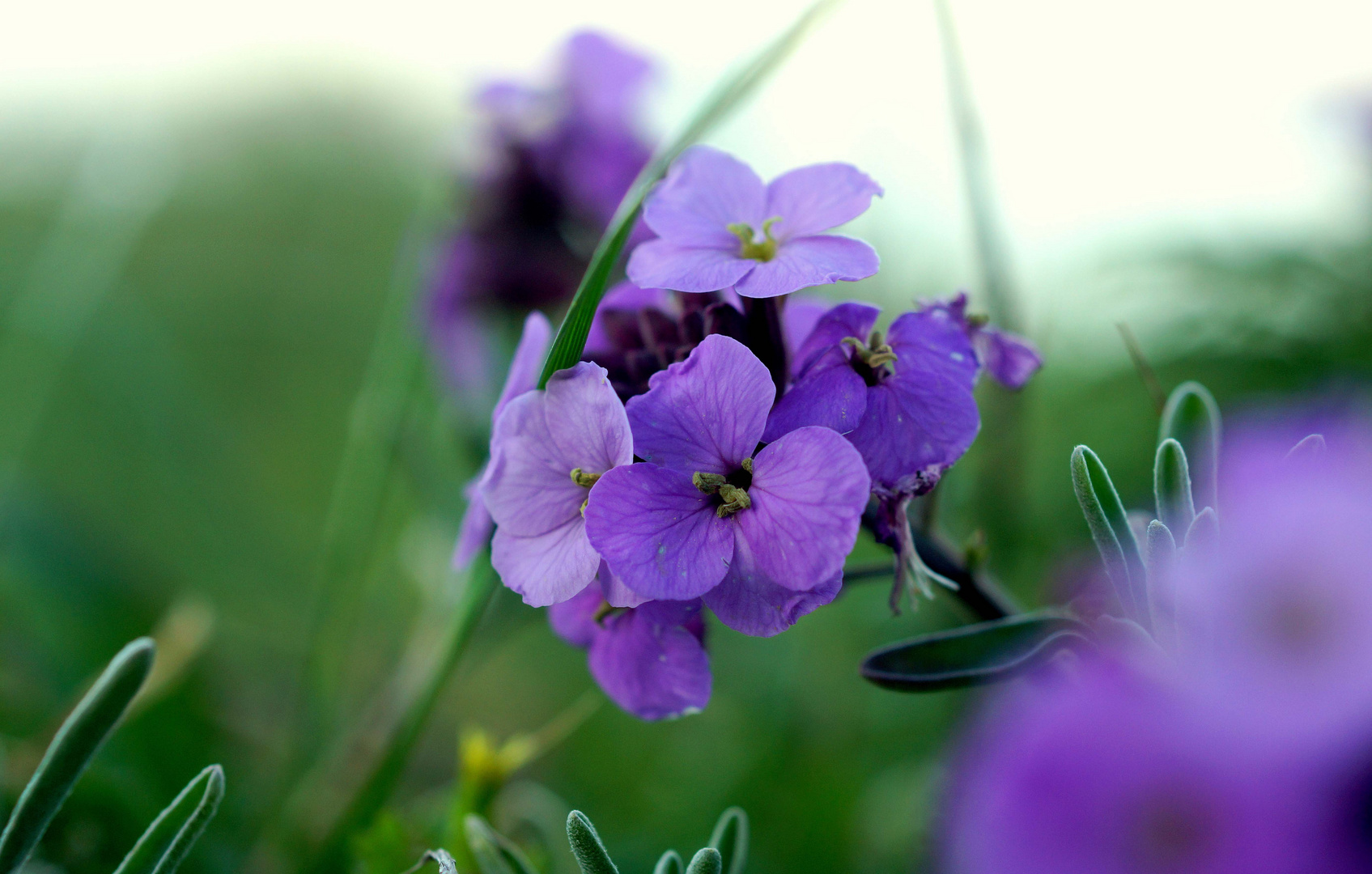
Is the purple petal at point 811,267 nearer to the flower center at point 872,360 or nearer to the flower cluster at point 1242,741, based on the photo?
the flower center at point 872,360

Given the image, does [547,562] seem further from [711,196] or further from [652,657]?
[711,196]

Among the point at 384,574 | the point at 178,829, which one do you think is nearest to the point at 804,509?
the point at 178,829

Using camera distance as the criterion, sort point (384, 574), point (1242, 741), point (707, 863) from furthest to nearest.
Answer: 1. point (384, 574)
2. point (707, 863)
3. point (1242, 741)

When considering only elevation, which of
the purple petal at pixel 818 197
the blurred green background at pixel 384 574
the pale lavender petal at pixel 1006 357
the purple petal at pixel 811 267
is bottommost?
the blurred green background at pixel 384 574

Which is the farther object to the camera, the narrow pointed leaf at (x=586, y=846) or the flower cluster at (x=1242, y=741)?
the narrow pointed leaf at (x=586, y=846)

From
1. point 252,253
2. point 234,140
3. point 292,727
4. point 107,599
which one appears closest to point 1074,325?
point 292,727

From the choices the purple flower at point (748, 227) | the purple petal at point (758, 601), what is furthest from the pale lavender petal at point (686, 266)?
the purple petal at point (758, 601)

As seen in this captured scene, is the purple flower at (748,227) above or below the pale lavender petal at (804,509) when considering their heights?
above
